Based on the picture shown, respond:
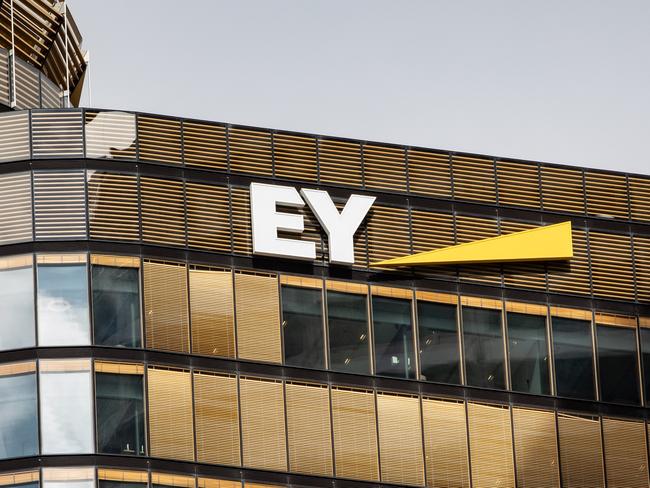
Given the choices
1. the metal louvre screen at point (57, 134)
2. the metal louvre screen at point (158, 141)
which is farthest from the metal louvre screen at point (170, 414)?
the metal louvre screen at point (57, 134)

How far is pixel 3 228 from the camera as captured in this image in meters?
70.4

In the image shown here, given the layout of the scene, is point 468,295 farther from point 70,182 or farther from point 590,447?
point 70,182

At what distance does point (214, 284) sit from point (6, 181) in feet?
24.9

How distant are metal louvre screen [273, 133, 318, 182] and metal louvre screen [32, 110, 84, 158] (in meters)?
6.83

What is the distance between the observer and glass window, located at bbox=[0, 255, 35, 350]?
69188 mm

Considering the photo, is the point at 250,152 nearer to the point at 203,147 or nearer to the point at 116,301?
the point at 203,147

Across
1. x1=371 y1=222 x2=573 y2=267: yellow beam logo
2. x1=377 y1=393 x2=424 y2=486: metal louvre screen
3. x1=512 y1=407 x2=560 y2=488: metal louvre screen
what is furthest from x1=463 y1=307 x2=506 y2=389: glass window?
x1=377 y1=393 x2=424 y2=486: metal louvre screen

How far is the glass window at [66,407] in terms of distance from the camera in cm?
6806

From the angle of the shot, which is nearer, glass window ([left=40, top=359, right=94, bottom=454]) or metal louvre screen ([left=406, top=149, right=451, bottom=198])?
glass window ([left=40, top=359, right=94, bottom=454])

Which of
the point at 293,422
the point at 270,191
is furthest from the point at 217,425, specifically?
the point at 270,191

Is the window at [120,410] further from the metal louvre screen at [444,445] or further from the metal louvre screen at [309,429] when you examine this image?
the metal louvre screen at [444,445]

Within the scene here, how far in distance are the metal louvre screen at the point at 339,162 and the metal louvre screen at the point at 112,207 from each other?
6983 millimetres

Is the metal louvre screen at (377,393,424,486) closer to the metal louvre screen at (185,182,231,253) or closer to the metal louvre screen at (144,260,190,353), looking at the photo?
the metal louvre screen at (144,260,190,353)

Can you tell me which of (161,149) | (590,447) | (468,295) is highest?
(161,149)
